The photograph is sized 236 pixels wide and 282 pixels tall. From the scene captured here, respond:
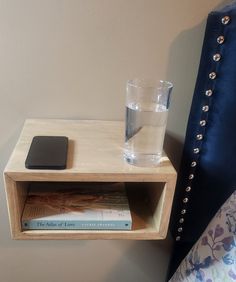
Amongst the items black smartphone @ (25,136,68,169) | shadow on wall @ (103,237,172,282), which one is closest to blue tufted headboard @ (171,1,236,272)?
shadow on wall @ (103,237,172,282)

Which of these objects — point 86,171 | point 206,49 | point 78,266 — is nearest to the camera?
point 86,171

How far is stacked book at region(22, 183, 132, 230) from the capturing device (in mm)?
668

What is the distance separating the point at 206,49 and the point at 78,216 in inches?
17.0

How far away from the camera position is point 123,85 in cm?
79

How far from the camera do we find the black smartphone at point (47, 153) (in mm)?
594

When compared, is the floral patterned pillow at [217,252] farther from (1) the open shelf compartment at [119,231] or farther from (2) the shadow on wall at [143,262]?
(2) the shadow on wall at [143,262]

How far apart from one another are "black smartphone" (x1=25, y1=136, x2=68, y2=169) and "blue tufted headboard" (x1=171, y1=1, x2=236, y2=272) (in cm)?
30

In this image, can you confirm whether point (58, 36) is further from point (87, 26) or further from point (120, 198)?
point (120, 198)

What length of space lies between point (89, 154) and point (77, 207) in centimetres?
13

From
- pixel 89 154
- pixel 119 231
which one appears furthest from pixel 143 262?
pixel 89 154

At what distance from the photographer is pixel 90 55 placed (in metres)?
0.75

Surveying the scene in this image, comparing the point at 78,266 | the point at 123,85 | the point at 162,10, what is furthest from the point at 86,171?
the point at 78,266

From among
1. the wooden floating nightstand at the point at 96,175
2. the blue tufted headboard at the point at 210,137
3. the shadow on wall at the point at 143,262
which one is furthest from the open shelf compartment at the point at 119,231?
the shadow on wall at the point at 143,262

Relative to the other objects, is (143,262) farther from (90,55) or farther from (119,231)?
(90,55)
